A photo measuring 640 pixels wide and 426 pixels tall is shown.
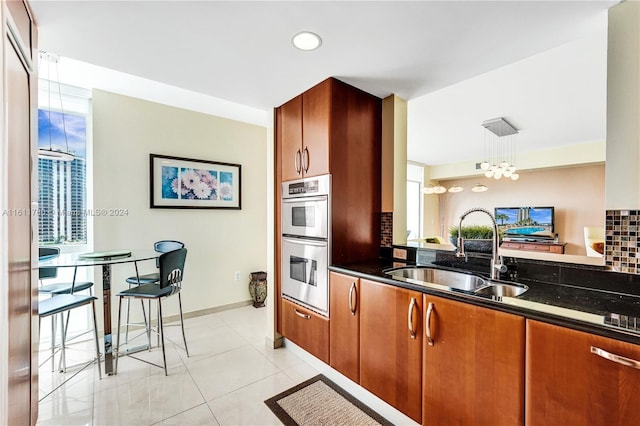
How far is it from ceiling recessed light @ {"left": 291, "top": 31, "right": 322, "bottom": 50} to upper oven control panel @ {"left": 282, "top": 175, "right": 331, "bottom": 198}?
830mm

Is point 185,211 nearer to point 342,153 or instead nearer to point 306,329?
point 306,329

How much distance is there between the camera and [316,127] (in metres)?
2.11

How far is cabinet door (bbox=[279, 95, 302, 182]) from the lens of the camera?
2.29m

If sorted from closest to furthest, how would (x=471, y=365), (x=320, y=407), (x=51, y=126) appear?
(x=471, y=365), (x=320, y=407), (x=51, y=126)

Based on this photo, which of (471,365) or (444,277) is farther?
(444,277)

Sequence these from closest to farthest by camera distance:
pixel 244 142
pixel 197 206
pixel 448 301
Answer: pixel 448 301, pixel 197 206, pixel 244 142

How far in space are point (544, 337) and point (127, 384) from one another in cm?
260

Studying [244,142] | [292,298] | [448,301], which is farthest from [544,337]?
[244,142]

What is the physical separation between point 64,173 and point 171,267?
1.62 metres

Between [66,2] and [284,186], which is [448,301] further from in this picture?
[66,2]

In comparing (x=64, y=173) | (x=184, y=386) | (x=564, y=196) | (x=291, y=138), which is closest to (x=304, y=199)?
(x=291, y=138)

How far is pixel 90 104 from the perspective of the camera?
271 cm

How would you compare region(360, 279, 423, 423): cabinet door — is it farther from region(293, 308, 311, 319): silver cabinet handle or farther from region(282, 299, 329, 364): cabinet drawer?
region(293, 308, 311, 319): silver cabinet handle

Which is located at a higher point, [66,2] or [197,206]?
[66,2]
